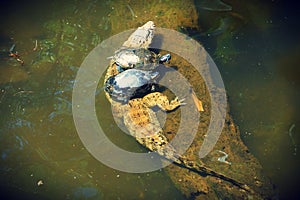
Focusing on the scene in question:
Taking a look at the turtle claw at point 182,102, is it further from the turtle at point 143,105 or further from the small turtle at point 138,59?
the small turtle at point 138,59

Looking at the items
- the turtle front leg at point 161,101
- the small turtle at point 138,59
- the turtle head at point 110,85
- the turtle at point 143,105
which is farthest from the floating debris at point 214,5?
the turtle head at point 110,85

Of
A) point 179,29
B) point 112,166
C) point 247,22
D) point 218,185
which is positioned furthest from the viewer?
point 247,22

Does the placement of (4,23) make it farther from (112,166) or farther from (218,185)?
(218,185)

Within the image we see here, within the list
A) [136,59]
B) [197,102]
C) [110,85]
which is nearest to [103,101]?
[110,85]

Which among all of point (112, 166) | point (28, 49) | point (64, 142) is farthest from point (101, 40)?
point (112, 166)

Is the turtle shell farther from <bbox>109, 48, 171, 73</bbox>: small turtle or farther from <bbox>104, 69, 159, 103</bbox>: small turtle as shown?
<bbox>104, 69, 159, 103</bbox>: small turtle

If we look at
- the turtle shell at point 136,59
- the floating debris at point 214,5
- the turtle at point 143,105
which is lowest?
the turtle at point 143,105

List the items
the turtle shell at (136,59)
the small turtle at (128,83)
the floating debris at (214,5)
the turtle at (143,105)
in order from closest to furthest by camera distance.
A: the turtle at (143,105)
the small turtle at (128,83)
the turtle shell at (136,59)
the floating debris at (214,5)
